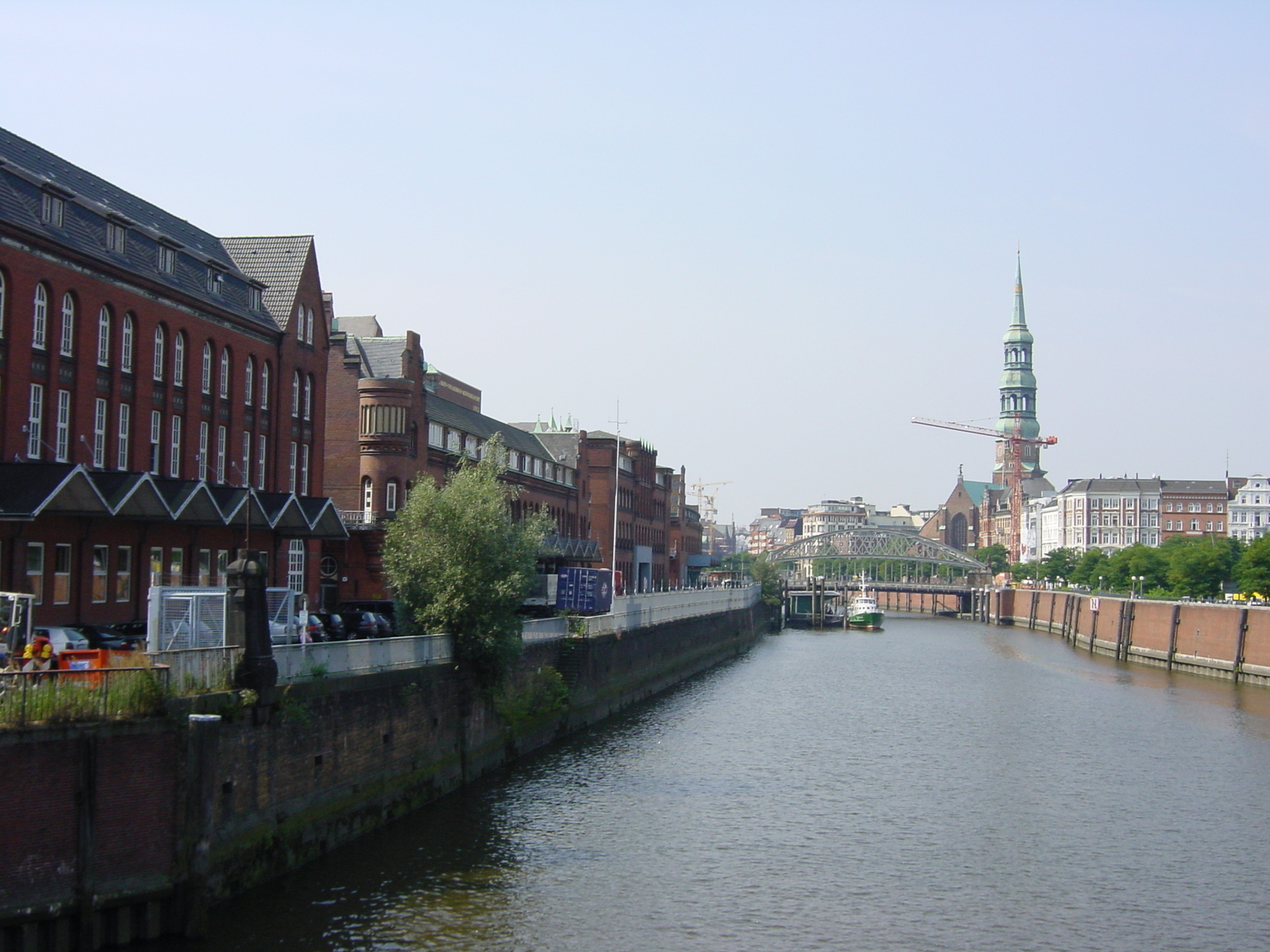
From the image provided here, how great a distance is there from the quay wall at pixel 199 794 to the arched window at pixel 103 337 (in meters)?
15.1

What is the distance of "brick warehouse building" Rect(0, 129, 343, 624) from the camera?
3747 cm

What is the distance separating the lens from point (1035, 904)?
28.0m

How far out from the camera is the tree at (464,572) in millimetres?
38375

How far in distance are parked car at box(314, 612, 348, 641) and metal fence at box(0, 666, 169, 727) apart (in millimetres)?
19999

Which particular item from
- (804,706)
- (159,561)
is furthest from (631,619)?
(159,561)

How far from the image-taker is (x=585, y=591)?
6006cm

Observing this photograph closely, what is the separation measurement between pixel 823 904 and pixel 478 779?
44.3 ft

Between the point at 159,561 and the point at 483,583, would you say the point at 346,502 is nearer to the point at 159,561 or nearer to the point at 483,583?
the point at 159,561

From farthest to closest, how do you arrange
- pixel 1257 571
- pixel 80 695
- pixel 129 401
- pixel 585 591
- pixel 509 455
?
pixel 1257 571, pixel 509 455, pixel 585 591, pixel 129 401, pixel 80 695

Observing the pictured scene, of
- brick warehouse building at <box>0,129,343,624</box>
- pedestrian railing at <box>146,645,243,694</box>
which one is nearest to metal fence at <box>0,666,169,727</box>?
pedestrian railing at <box>146,645,243,694</box>

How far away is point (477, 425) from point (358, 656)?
2145 inches

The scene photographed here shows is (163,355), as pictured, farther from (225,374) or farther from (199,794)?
(199,794)

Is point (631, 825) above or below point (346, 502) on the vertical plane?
below

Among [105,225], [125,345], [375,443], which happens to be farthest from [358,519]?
[105,225]
